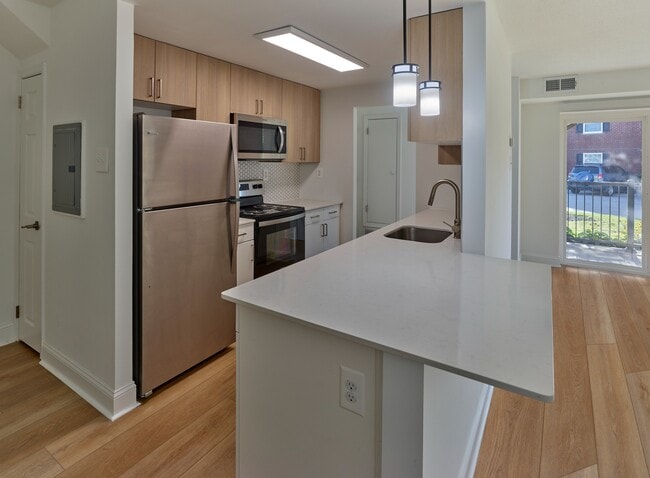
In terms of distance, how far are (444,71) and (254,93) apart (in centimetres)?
203

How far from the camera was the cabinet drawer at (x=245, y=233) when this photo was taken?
314 centimetres

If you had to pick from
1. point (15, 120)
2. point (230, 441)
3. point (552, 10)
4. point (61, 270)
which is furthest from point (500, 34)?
point (15, 120)

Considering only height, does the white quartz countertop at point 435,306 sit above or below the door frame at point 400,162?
below

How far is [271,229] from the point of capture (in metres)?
3.52

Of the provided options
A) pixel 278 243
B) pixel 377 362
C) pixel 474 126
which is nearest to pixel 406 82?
pixel 474 126

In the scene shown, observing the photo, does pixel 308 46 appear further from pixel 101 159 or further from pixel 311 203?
pixel 311 203

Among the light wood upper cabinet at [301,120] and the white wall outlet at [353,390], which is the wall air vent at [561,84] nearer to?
the light wood upper cabinet at [301,120]

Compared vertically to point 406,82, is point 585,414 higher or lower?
lower

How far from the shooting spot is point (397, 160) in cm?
482

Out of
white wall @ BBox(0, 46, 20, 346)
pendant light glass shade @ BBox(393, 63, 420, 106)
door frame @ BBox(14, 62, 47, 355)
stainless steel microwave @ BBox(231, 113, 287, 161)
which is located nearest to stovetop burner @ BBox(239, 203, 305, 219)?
stainless steel microwave @ BBox(231, 113, 287, 161)

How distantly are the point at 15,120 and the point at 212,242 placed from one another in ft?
5.77

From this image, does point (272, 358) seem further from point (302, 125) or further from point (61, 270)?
point (302, 125)

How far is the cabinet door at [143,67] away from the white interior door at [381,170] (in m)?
2.77

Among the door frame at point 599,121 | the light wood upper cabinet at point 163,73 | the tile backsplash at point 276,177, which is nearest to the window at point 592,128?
the door frame at point 599,121
